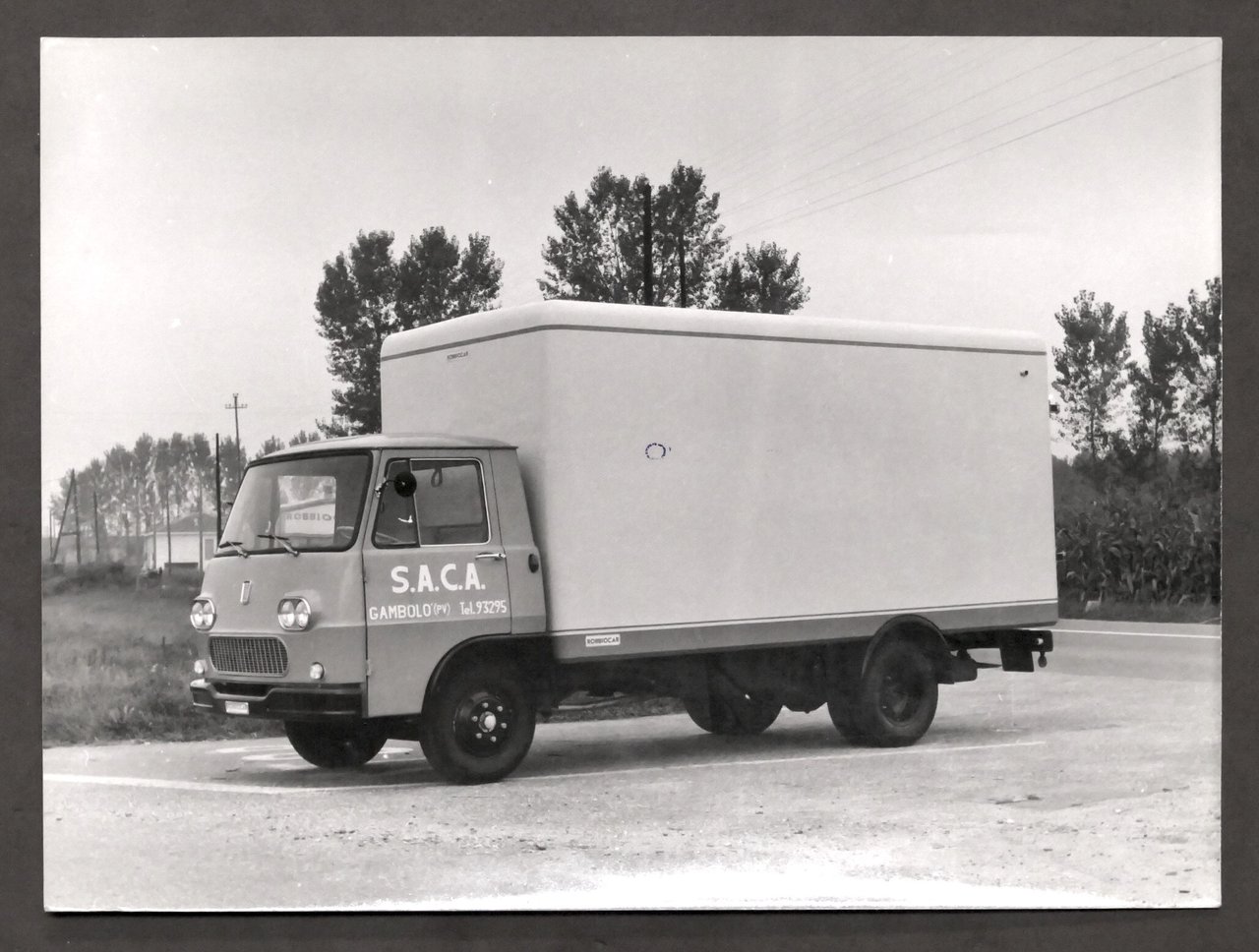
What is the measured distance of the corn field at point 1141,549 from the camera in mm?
9508

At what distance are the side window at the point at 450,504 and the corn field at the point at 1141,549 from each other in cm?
407

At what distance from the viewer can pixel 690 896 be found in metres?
8.62

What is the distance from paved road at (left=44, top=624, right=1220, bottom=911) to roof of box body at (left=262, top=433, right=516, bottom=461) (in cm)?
192

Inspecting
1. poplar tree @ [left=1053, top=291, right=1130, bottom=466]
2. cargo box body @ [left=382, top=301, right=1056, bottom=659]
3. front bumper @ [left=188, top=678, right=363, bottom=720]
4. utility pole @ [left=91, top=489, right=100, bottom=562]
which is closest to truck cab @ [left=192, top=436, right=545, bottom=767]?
front bumper @ [left=188, top=678, right=363, bottom=720]

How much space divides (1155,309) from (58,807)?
6967 mm

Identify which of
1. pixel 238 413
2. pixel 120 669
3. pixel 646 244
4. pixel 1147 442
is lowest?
pixel 120 669

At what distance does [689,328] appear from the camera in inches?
388

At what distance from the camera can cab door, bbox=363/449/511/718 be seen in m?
9.03

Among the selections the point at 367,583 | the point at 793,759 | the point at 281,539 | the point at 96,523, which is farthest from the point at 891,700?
the point at 96,523

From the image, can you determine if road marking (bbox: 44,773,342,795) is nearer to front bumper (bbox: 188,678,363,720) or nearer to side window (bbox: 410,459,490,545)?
front bumper (bbox: 188,678,363,720)

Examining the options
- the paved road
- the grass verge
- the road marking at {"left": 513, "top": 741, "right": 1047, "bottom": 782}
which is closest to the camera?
the paved road

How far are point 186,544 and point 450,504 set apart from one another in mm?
1688

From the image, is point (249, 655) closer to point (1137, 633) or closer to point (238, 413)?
point (238, 413)

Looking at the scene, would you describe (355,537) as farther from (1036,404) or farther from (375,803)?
(1036,404)
